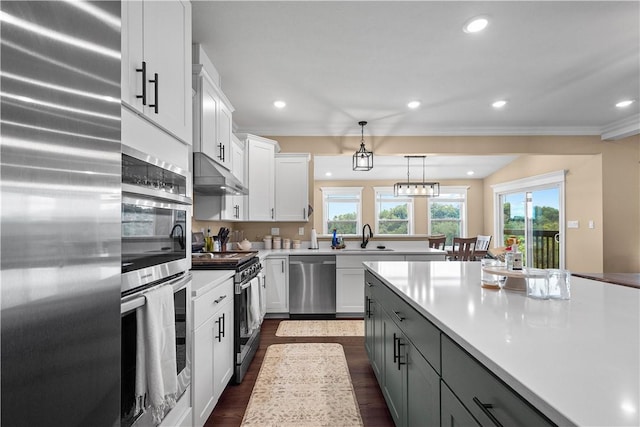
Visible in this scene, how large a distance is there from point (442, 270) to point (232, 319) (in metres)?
1.51

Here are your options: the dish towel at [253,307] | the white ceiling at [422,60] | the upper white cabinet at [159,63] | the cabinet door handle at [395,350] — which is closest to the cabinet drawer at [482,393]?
the cabinet door handle at [395,350]

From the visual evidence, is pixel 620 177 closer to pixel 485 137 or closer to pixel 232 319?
pixel 485 137

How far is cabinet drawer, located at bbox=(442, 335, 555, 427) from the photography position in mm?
673

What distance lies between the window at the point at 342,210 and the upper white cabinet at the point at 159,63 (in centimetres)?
735

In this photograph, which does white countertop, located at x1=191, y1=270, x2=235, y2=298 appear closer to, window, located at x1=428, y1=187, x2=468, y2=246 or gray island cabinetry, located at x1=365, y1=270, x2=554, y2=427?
gray island cabinetry, located at x1=365, y1=270, x2=554, y2=427

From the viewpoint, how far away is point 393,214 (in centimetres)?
913

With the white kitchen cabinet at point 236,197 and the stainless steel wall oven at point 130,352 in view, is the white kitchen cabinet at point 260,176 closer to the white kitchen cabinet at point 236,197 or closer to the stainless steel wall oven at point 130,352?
the white kitchen cabinet at point 236,197

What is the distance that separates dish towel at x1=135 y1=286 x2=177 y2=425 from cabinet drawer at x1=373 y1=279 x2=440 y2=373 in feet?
3.16

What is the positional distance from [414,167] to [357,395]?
672 cm

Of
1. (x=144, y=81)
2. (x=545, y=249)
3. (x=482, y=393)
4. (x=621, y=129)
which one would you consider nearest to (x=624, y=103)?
(x=621, y=129)

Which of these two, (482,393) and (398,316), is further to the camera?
(398,316)

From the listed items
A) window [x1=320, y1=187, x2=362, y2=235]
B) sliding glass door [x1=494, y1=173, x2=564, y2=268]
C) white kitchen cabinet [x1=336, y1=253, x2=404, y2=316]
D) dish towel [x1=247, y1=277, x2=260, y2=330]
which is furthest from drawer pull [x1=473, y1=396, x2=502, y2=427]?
window [x1=320, y1=187, x2=362, y2=235]

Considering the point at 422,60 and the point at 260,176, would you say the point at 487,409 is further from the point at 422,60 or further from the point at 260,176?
the point at 260,176

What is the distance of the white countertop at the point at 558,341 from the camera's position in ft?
1.95
